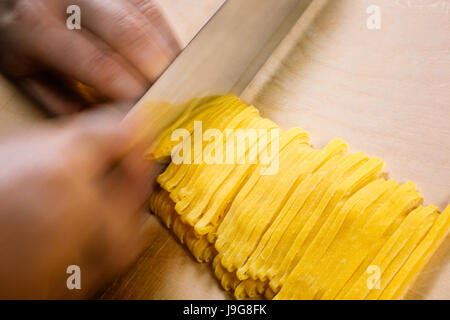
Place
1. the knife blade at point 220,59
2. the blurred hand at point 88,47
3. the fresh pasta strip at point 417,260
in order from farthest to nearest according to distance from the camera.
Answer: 1. the blurred hand at point 88,47
2. the knife blade at point 220,59
3. the fresh pasta strip at point 417,260

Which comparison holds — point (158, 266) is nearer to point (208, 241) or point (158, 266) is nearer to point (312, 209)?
point (208, 241)

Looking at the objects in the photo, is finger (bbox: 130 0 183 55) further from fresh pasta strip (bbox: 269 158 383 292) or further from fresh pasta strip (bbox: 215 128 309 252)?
fresh pasta strip (bbox: 269 158 383 292)

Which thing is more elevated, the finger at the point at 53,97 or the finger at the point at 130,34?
the finger at the point at 130,34

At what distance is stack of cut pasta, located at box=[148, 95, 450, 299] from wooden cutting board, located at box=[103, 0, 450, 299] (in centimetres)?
6

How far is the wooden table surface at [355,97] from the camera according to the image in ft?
3.07

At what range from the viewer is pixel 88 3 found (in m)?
1.03

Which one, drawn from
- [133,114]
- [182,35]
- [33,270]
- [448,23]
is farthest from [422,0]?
[33,270]

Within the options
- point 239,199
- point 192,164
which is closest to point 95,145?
point 192,164

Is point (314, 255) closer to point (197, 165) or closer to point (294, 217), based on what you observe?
point (294, 217)

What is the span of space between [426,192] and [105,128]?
29.1 inches

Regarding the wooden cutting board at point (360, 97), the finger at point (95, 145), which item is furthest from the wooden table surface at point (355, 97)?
the finger at point (95, 145)

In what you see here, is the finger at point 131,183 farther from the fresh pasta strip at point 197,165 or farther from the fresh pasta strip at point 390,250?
the fresh pasta strip at point 390,250

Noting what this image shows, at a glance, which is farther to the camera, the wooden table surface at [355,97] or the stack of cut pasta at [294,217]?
the wooden table surface at [355,97]

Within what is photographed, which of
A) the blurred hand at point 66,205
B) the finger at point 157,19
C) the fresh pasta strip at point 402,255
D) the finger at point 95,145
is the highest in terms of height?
the finger at point 157,19
